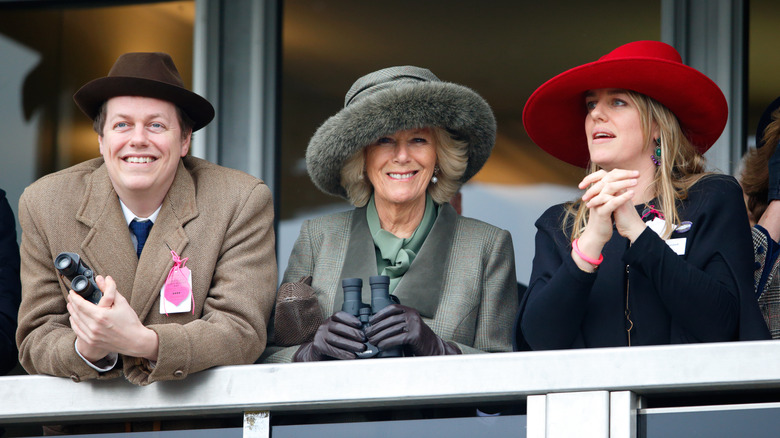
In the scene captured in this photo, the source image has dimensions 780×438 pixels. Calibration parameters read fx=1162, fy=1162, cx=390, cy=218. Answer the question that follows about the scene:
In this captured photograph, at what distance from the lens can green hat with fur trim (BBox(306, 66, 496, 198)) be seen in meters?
3.85

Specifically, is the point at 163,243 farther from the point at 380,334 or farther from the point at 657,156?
the point at 657,156

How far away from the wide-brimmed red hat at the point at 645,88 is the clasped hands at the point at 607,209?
43cm

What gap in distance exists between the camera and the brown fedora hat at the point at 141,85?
3.64m

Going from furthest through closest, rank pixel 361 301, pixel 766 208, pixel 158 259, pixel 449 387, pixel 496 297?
pixel 766 208
pixel 496 297
pixel 158 259
pixel 361 301
pixel 449 387

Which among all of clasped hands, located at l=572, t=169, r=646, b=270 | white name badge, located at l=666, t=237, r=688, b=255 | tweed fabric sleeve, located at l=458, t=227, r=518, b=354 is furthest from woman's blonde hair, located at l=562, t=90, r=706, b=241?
tweed fabric sleeve, located at l=458, t=227, r=518, b=354

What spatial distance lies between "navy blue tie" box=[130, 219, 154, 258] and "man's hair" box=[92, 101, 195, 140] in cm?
33

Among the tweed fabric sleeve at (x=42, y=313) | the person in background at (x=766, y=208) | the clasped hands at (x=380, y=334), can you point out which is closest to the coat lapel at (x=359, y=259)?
the clasped hands at (x=380, y=334)

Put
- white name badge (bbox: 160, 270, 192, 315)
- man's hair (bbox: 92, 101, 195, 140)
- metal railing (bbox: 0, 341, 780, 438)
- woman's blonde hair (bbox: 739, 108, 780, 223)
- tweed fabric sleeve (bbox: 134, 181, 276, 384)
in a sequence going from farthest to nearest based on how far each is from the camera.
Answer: woman's blonde hair (bbox: 739, 108, 780, 223)
man's hair (bbox: 92, 101, 195, 140)
white name badge (bbox: 160, 270, 192, 315)
tweed fabric sleeve (bbox: 134, 181, 276, 384)
metal railing (bbox: 0, 341, 780, 438)

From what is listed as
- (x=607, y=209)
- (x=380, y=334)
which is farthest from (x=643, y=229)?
(x=380, y=334)

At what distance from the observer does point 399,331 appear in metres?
3.28

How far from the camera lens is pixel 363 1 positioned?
558cm

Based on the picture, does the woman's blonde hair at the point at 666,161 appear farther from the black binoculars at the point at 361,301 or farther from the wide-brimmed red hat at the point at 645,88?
the black binoculars at the point at 361,301

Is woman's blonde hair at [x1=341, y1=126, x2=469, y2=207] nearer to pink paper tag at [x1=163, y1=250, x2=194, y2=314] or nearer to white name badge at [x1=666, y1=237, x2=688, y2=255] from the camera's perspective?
pink paper tag at [x1=163, y1=250, x2=194, y2=314]

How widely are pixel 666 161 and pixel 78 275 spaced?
5.60 feet
